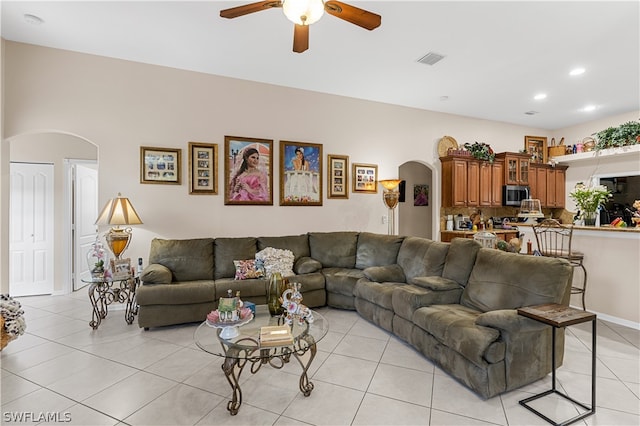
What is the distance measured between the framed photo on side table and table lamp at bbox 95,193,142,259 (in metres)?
1.23

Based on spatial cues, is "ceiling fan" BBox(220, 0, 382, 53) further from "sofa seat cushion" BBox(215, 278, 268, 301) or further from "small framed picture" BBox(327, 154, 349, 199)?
"small framed picture" BBox(327, 154, 349, 199)

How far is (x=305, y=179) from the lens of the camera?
16.2 feet

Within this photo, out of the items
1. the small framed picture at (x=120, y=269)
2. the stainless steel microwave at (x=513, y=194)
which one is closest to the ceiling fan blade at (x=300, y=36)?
the small framed picture at (x=120, y=269)

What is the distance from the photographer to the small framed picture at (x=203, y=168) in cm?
427

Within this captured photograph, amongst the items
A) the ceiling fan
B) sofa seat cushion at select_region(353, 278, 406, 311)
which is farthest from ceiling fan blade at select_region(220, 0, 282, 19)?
sofa seat cushion at select_region(353, 278, 406, 311)

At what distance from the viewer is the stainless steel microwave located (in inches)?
245

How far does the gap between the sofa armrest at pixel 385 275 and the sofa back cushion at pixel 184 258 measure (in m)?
2.03

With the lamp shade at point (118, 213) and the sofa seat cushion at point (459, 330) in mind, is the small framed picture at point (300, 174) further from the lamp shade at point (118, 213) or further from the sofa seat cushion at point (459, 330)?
the sofa seat cushion at point (459, 330)

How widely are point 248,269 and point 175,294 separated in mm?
881

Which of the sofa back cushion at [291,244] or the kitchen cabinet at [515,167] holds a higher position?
the kitchen cabinet at [515,167]

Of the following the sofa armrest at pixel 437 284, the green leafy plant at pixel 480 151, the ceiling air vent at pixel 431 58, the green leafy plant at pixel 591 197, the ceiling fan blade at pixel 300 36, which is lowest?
the sofa armrest at pixel 437 284

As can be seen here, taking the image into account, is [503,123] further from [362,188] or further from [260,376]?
[260,376]

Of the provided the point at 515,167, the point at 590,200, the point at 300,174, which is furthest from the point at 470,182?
the point at 300,174

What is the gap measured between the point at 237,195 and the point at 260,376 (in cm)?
269
